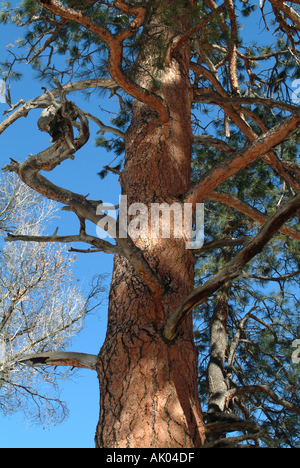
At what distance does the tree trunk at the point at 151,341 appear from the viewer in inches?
82.4

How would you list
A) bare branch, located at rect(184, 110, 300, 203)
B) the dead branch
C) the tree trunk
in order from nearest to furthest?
the tree trunk, bare branch, located at rect(184, 110, 300, 203), the dead branch

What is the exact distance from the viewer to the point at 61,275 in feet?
31.6

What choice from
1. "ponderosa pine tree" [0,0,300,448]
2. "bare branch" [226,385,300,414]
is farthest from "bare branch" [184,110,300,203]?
"bare branch" [226,385,300,414]

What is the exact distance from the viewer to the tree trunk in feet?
6.87

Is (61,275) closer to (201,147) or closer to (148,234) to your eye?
(201,147)

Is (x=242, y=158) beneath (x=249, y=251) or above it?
above

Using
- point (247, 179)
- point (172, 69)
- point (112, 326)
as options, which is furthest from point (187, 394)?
point (247, 179)

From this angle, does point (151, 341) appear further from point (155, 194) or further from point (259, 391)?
point (259, 391)

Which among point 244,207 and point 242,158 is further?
point 244,207

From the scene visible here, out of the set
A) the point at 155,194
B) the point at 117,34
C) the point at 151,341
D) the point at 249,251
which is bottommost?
the point at 151,341

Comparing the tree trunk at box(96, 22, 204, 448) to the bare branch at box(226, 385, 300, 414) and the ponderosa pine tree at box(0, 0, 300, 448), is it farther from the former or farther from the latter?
the bare branch at box(226, 385, 300, 414)

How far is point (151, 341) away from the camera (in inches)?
90.9

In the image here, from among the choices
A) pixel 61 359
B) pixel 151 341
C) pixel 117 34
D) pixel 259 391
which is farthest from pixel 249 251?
pixel 259 391

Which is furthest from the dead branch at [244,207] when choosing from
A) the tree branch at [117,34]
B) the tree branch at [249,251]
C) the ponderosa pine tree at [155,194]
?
the tree branch at [249,251]
